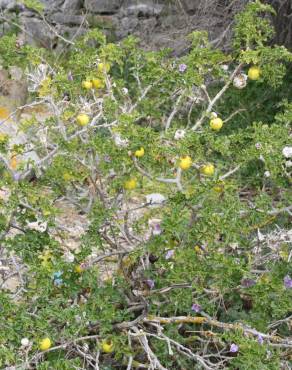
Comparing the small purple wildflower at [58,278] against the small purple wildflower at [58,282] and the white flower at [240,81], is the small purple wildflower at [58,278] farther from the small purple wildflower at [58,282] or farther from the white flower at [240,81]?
the white flower at [240,81]

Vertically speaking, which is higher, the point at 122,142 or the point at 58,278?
the point at 122,142

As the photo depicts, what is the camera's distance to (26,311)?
256 centimetres

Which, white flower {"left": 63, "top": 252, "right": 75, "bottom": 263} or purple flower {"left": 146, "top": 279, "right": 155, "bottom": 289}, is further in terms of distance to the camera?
purple flower {"left": 146, "top": 279, "right": 155, "bottom": 289}

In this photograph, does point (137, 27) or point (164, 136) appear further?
point (137, 27)

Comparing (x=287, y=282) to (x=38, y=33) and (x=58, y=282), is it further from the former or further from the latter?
(x=38, y=33)

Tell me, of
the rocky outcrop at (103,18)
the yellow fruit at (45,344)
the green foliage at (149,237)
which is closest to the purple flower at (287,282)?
the green foliage at (149,237)

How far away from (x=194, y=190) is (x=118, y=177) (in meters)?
0.30

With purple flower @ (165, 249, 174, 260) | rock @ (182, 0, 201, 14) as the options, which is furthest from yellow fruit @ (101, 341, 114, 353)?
rock @ (182, 0, 201, 14)

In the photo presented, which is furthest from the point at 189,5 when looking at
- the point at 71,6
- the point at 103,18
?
the point at 71,6

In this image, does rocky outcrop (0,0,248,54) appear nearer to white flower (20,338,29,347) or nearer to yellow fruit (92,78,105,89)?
yellow fruit (92,78,105,89)

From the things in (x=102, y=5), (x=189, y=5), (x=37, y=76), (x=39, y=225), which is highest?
(x=37, y=76)

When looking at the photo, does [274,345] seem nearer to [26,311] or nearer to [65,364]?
[65,364]

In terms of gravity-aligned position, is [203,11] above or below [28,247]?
below

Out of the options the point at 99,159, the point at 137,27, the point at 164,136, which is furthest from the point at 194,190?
the point at 137,27
